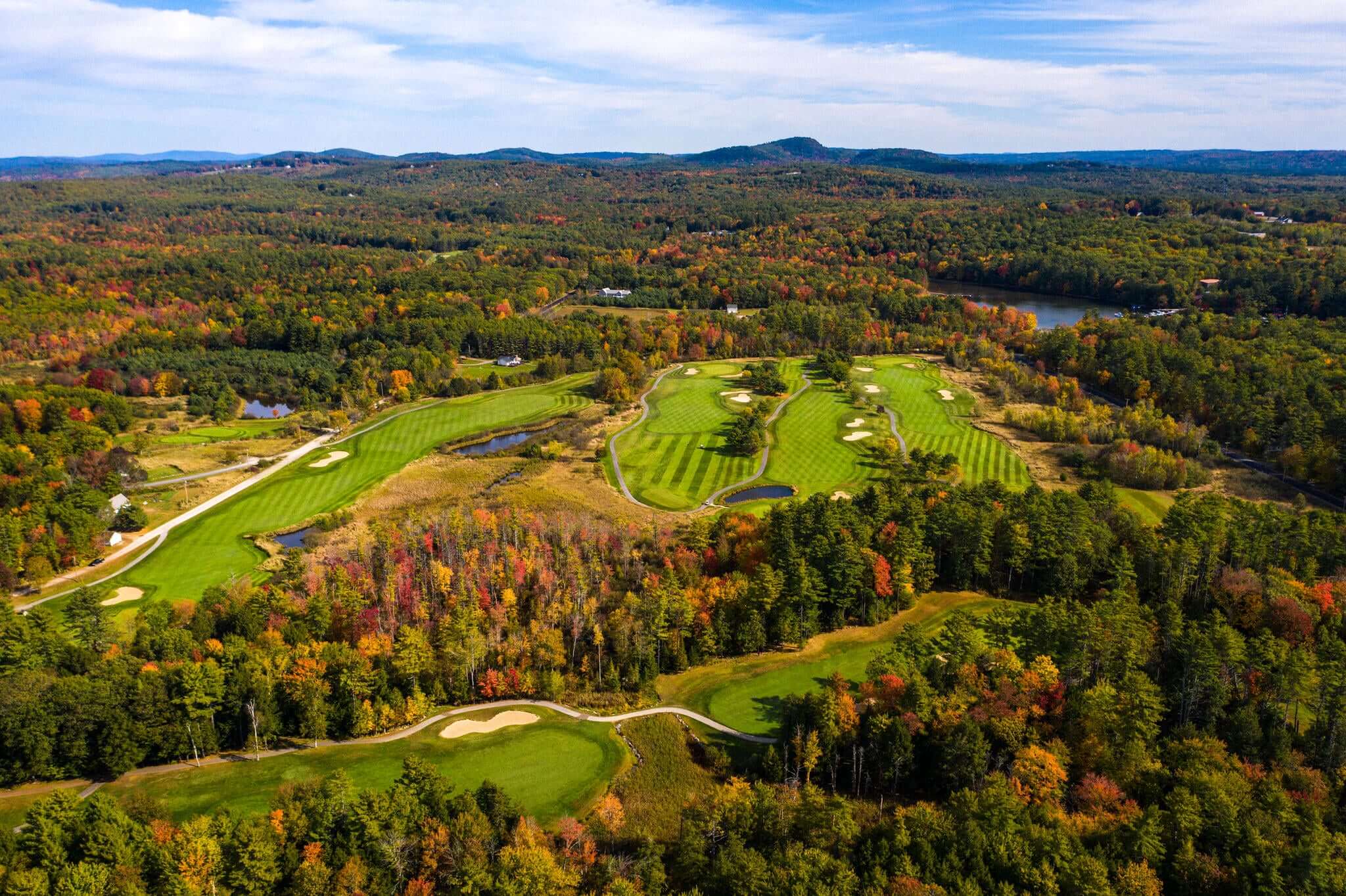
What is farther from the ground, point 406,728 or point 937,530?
point 937,530

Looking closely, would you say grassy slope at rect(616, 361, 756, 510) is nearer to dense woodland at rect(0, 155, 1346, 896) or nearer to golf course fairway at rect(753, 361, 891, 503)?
golf course fairway at rect(753, 361, 891, 503)

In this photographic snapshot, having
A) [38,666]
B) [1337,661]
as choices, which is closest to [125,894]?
[38,666]

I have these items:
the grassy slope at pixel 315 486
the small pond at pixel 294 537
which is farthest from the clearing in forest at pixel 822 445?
the small pond at pixel 294 537

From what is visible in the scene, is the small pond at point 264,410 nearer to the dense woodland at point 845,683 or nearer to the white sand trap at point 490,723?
the dense woodland at point 845,683

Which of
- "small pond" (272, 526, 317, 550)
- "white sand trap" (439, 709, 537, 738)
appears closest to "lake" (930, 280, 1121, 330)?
"small pond" (272, 526, 317, 550)

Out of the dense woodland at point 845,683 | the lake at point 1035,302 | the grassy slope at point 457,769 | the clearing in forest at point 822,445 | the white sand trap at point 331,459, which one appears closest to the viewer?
the dense woodland at point 845,683

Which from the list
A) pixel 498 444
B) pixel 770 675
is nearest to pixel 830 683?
pixel 770 675

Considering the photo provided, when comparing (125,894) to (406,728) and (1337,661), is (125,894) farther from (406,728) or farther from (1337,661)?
(1337,661)
